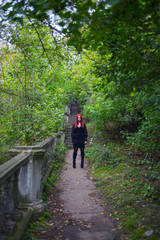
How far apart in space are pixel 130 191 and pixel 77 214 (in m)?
1.37

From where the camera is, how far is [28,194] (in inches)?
159

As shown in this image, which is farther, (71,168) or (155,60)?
(71,168)

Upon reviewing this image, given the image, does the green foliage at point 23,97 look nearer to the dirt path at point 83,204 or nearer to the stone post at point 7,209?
the dirt path at point 83,204

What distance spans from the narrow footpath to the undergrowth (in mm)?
233

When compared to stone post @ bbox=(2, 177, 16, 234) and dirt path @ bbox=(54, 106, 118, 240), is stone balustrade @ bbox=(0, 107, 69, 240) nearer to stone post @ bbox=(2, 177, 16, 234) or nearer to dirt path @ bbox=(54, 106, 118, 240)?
stone post @ bbox=(2, 177, 16, 234)

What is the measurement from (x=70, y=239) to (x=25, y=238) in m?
0.74

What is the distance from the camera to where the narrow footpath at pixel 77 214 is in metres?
3.61

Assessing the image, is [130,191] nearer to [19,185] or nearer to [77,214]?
[77,214]

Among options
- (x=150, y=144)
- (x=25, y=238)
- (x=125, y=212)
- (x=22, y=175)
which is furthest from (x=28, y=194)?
Result: (x=150, y=144)

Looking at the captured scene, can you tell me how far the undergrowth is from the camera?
3521mm

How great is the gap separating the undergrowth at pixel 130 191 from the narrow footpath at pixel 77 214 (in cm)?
23

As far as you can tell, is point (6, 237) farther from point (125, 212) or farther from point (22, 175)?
point (125, 212)

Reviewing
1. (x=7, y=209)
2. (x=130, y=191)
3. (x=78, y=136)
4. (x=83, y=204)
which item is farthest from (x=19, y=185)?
(x=78, y=136)

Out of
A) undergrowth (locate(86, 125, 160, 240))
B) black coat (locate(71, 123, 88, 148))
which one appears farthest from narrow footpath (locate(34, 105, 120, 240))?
black coat (locate(71, 123, 88, 148))
